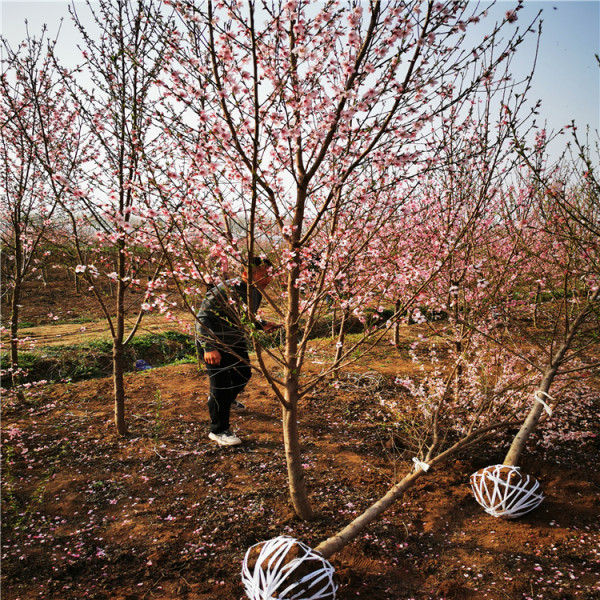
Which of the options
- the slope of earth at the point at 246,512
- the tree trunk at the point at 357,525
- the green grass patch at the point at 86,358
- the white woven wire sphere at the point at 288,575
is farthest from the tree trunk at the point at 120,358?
the tree trunk at the point at 357,525

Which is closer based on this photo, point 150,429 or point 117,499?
point 117,499

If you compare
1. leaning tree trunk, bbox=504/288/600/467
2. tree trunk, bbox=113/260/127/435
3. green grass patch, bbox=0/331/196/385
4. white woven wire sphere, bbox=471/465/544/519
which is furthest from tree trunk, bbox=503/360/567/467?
green grass patch, bbox=0/331/196/385

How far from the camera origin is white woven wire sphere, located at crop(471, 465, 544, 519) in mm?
3273

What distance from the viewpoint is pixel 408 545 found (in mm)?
3117

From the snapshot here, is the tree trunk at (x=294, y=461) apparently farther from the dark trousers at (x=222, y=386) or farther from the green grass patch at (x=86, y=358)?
the green grass patch at (x=86, y=358)

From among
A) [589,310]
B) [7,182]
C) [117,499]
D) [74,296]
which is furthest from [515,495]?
[74,296]

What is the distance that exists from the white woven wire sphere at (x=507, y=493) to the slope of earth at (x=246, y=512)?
126mm

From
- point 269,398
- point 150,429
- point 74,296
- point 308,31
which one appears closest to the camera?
point 308,31

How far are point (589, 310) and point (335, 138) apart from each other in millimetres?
2664

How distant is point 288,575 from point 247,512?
1.30 meters

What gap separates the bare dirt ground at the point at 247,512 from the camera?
108 inches

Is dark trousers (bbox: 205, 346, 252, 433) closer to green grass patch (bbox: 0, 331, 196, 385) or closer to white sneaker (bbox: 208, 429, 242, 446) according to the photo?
white sneaker (bbox: 208, 429, 242, 446)

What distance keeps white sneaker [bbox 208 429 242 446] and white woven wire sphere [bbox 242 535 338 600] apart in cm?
222

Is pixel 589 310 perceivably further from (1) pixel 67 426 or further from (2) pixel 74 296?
(2) pixel 74 296
